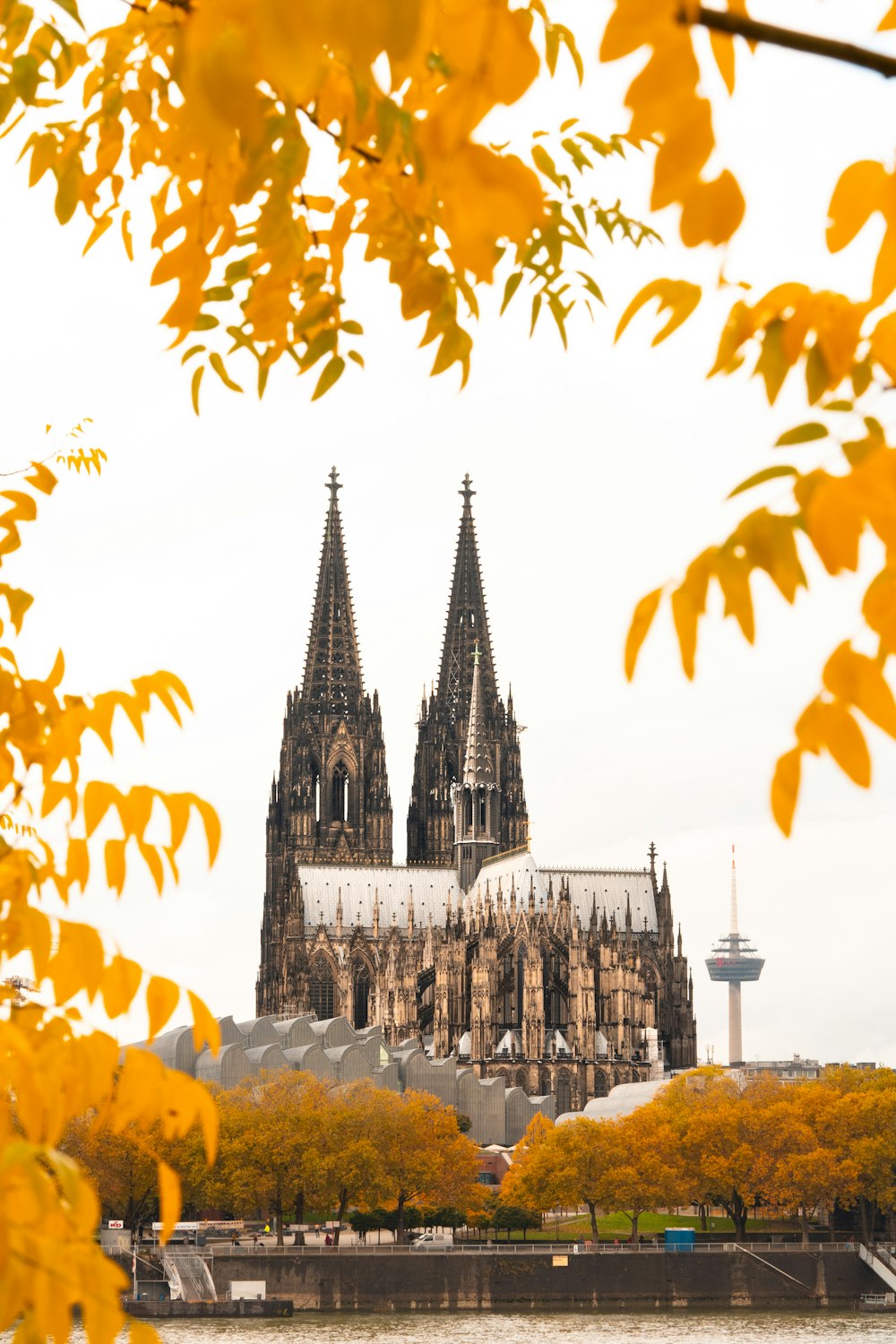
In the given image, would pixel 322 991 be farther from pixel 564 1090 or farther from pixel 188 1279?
pixel 188 1279

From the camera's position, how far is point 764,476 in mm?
2172

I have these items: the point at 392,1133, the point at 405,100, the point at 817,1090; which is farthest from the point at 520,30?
the point at 817,1090

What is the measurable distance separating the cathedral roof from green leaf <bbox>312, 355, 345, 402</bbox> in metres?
92.1

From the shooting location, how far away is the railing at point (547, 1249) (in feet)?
189

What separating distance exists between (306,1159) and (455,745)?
51485 mm

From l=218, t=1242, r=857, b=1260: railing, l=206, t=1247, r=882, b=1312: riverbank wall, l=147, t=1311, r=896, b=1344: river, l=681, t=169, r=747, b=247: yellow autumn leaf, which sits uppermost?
l=681, t=169, r=747, b=247: yellow autumn leaf

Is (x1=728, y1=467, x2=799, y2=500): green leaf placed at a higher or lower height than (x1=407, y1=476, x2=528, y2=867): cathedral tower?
lower

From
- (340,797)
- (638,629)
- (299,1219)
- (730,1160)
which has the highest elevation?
(340,797)

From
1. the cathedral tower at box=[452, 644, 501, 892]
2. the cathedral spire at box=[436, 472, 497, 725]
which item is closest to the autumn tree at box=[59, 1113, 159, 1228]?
the cathedral tower at box=[452, 644, 501, 892]

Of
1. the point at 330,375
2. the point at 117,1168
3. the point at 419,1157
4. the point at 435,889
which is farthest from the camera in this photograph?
the point at 435,889

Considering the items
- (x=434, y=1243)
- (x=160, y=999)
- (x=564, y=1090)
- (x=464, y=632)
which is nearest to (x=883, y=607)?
(x=160, y=999)

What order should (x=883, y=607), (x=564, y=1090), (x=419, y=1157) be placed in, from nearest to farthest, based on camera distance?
(x=883, y=607) → (x=419, y=1157) → (x=564, y=1090)

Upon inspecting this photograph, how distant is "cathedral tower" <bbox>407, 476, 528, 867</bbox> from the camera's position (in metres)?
110

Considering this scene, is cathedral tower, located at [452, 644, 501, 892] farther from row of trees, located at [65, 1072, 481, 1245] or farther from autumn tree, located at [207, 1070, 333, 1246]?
autumn tree, located at [207, 1070, 333, 1246]
